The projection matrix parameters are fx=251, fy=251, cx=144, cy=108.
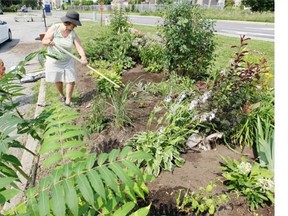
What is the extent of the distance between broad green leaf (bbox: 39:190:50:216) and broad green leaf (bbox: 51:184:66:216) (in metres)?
0.04

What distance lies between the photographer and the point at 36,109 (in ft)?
17.3

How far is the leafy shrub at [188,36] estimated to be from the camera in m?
5.09

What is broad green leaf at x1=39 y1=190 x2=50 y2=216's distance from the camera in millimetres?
1090

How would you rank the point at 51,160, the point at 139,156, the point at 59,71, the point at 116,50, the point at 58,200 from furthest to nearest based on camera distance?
1. the point at 116,50
2. the point at 59,71
3. the point at 51,160
4. the point at 139,156
5. the point at 58,200

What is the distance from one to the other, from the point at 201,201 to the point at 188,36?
3576 millimetres

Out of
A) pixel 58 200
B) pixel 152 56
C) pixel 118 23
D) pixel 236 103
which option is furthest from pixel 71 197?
pixel 118 23

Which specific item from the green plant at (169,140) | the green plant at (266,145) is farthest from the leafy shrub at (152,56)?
the green plant at (266,145)

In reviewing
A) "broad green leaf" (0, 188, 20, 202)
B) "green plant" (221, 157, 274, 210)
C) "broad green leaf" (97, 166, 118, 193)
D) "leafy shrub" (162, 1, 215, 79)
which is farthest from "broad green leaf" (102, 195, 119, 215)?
"leafy shrub" (162, 1, 215, 79)

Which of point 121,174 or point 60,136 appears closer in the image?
point 121,174

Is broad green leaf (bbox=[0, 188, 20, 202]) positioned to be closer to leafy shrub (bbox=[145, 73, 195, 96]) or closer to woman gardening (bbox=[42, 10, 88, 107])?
leafy shrub (bbox=[145, 73, 195, 96])

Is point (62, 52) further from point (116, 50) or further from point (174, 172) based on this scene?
point (174, 172)

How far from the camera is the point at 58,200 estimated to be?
1101 millimetres

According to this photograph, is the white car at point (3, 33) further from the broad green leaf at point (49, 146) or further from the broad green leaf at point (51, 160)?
the broad green leaf at point (51, 160)
